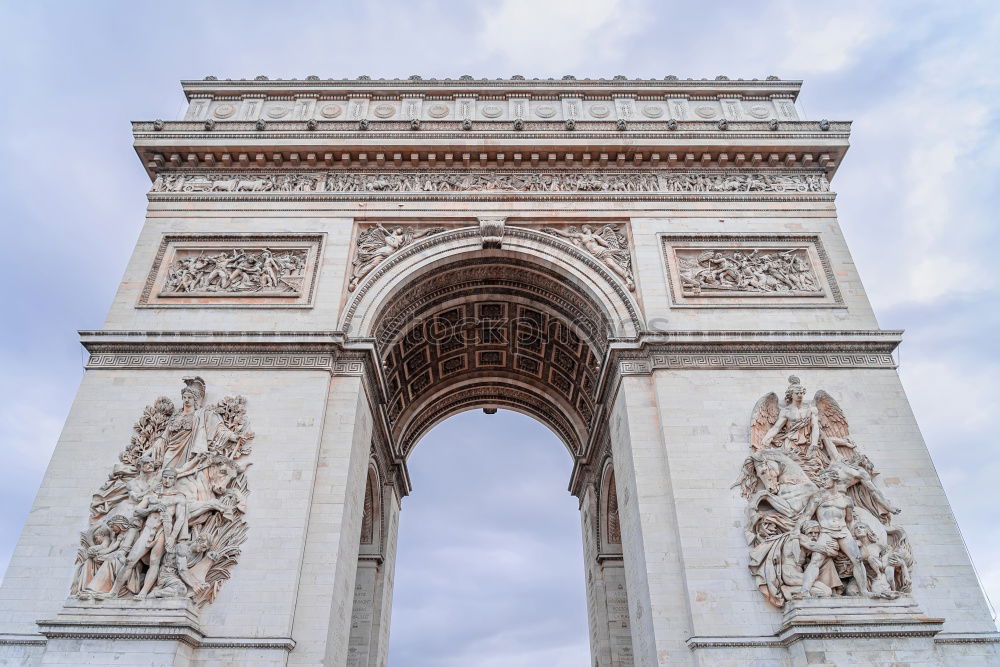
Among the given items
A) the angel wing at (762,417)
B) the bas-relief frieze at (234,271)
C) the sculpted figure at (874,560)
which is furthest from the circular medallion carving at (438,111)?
the sculpted figure at (874,560)

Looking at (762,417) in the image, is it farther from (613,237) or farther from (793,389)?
(613,237)

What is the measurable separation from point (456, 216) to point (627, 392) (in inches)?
231

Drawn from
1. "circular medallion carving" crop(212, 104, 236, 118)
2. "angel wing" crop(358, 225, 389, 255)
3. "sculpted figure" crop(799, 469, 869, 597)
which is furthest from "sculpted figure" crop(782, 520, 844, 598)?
"circular medallion carving" crop(212, 104, 236, 118)

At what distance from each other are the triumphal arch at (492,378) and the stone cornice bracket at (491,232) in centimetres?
7

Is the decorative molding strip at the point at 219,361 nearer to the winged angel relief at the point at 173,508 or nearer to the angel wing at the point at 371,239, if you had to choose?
the winged angel relief at the point at 173,508

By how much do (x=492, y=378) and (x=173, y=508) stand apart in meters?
10.9

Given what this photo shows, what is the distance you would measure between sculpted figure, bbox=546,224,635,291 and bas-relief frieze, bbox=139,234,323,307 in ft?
19.3

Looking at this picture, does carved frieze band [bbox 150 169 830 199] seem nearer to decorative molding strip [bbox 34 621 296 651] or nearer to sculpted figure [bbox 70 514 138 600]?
sculpted figure [bbox 70 514 138 600]

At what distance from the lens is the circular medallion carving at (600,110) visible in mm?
17719

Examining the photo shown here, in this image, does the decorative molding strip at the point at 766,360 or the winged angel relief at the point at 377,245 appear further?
the winged angel relief at the point at 377,245

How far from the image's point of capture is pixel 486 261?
52.3 ft

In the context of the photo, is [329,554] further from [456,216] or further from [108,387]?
[456,216]

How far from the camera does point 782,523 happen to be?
11.2 m

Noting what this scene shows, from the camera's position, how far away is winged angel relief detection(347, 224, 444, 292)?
15.0 meters
